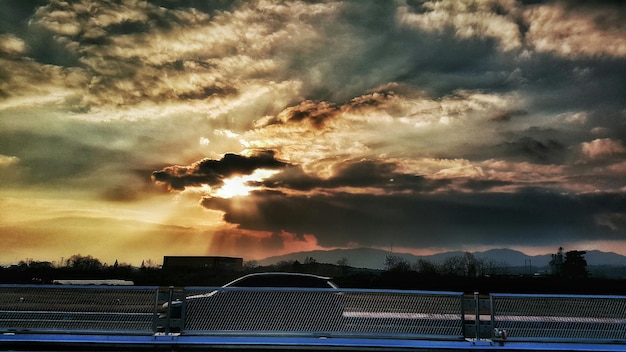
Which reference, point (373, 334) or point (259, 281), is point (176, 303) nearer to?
point (259, 281)

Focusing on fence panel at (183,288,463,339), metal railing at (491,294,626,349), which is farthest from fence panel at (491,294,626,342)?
fence panel at (183,288,463,339)

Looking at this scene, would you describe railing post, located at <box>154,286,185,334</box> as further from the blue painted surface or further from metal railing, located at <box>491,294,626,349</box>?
metal railing, located at <box>491,294,626,349</box>

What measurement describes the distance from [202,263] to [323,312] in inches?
4217

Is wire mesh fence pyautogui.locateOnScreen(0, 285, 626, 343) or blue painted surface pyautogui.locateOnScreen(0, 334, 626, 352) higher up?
wire mesh fence pyautogui.locateOnScreen(0, 285, 626, 343)

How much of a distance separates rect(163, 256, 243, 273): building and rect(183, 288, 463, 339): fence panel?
9823 cm

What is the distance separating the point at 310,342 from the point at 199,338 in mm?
2467

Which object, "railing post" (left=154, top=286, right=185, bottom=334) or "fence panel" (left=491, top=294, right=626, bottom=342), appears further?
"fence panel" (left=491, top=294, right=626, bottom=342)

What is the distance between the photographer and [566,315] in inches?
451

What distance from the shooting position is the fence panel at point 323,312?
36.9ft

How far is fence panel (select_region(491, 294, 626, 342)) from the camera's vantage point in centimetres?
1121

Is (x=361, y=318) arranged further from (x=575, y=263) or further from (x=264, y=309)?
(x=575, y=263)

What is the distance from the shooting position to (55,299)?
13523mm

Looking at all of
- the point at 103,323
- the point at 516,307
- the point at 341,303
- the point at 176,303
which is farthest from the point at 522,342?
A: the point at 103,323

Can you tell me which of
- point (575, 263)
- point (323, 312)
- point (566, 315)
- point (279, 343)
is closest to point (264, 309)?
point (279, 343)
